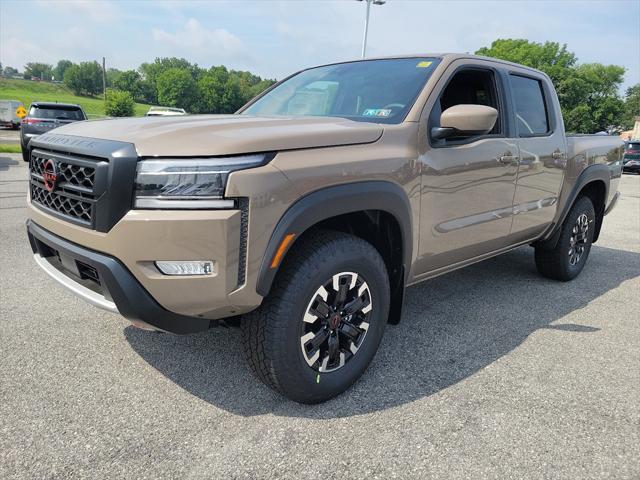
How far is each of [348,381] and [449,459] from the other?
→ 66 cm

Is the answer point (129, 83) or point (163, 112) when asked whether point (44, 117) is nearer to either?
point (163, 112)

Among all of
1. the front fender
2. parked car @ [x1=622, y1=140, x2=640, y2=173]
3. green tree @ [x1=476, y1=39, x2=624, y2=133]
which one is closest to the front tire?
the front fender

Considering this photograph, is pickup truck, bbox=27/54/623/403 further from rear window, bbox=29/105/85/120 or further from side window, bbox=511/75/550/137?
rear window, bbox=29/105/85/120

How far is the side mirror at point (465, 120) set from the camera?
2807 millimetres

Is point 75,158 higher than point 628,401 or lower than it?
higher

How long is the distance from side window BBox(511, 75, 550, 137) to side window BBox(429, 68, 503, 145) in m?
0.29

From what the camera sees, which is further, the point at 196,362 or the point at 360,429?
the point at 196,362

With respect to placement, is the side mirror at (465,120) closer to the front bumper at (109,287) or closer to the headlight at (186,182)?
the headlight at (186,182)

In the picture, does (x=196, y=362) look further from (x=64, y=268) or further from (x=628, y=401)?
(x=628, y=401)

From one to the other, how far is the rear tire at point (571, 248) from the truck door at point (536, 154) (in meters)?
0.49

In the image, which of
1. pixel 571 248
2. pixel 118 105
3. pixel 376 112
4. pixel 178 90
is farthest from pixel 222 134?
pixel 178 90

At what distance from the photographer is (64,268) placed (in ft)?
8.32

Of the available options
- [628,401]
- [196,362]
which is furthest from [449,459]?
[196,362]

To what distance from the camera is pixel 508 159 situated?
353cm
